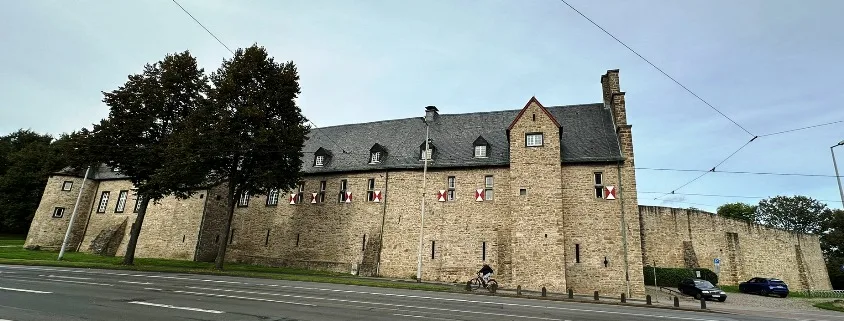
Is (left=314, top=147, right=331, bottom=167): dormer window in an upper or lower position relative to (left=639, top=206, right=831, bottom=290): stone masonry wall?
upper

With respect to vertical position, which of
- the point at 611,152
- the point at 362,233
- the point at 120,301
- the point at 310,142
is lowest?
the point at 120,301

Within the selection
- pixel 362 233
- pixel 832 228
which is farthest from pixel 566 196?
pixel 832 228

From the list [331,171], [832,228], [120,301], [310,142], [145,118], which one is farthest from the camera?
[832,228]

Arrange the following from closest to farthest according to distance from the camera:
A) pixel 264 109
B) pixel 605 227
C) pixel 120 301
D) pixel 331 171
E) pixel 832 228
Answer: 1. pixel 120 301
2. pixel 605 227
3. pixel 264 109
4. pixel 331 171
5. pixel 832 228

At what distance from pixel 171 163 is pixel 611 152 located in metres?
26.2

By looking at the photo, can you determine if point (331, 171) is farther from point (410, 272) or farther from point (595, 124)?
point (595, 124)

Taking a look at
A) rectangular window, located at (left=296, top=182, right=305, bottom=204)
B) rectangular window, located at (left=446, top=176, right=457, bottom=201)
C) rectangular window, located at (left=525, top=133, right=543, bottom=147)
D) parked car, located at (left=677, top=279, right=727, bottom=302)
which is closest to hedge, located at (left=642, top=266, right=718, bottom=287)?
parked car, located at (left=677, top=279, right=727, bottom=302)

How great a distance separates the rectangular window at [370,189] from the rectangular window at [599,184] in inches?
572

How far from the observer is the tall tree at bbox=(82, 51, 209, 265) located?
2609cm

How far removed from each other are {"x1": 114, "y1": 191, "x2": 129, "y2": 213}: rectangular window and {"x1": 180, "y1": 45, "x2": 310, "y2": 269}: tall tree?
1812 cm

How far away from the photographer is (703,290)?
876 inches

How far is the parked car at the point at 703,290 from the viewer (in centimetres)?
2212

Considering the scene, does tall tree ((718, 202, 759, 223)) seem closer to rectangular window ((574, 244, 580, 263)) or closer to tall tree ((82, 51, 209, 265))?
rectangular window ((574, 244, 580, 263))

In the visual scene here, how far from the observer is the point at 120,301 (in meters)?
10.3
